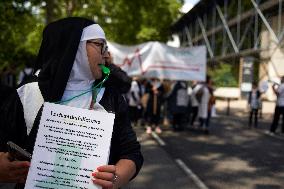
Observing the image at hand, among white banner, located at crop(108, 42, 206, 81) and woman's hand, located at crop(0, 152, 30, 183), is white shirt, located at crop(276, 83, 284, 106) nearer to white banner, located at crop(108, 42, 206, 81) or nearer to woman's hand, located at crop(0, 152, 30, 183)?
white banner, located at crop(108, 42, 206, 81)

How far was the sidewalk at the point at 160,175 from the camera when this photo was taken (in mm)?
6242

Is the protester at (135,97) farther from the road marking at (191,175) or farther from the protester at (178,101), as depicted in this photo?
the road marking at (191,175)

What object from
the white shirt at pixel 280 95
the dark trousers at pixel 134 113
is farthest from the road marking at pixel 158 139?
the white shirt at pixel 280 95

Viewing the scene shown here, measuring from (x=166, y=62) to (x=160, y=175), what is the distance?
6.45 meters

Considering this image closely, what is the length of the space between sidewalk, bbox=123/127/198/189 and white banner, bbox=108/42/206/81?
3906 millimetres

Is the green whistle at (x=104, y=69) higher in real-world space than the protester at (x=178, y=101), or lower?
higher

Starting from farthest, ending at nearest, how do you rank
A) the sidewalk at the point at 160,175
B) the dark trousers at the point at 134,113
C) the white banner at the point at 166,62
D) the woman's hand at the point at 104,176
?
the dark trousers at the point at 134,113 < the white banner at the point at 166,62 < the sidewalk at the point at 160,175 < the woman's hand at the point at 104,176

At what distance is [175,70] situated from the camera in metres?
13.1

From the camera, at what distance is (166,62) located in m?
13.0

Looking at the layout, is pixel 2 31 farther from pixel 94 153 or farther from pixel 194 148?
pixel 94 153

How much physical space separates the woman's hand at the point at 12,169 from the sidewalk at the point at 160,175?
386cm

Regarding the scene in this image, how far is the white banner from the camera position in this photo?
1298cm

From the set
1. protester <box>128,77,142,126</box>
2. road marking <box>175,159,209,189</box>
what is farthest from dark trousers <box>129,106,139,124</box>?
road marking <box>175,159,209,189</box>

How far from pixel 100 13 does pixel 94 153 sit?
21.3 meters
